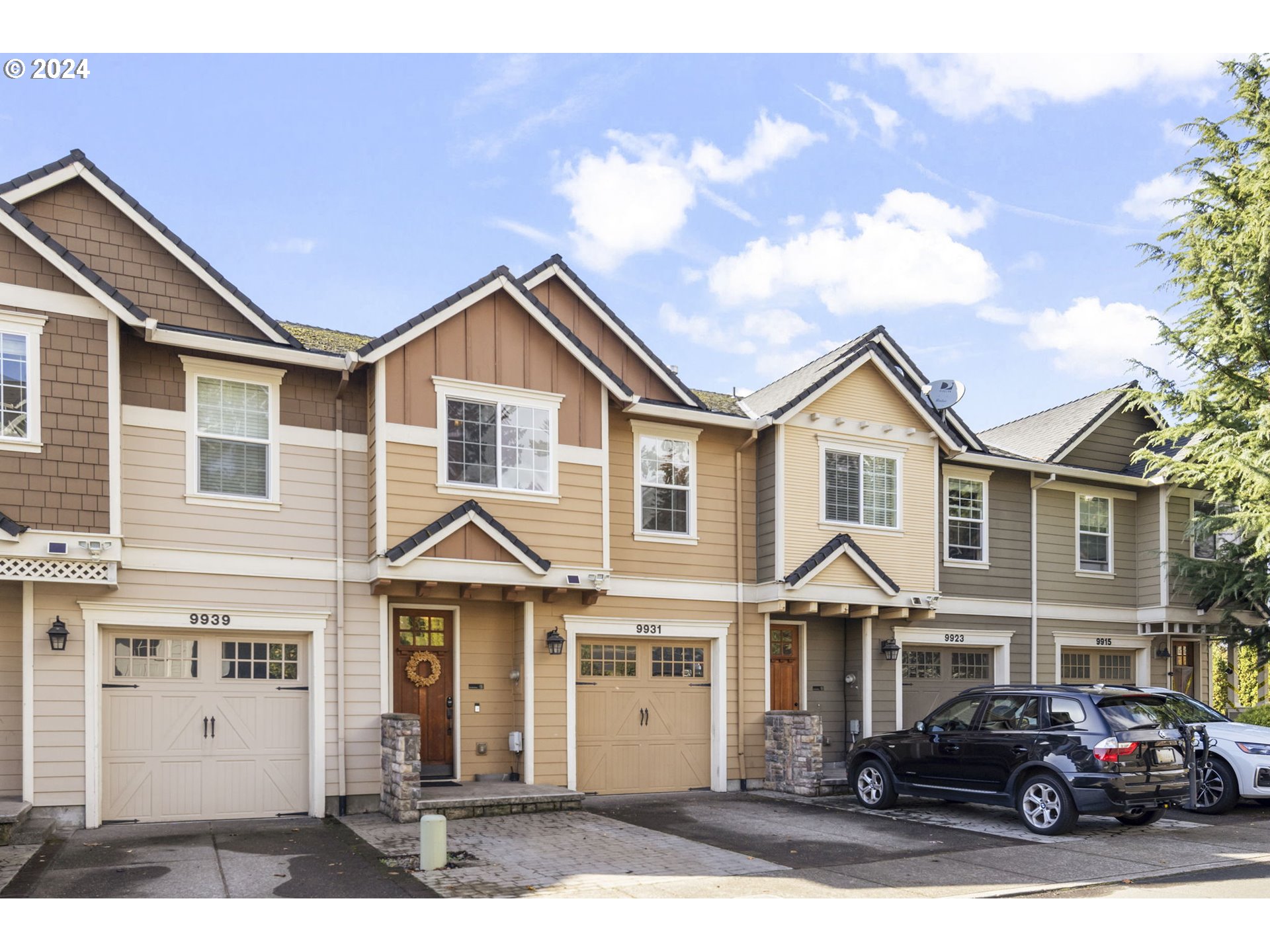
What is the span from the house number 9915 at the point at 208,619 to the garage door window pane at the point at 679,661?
6265 mm

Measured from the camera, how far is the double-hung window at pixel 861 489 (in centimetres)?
1775

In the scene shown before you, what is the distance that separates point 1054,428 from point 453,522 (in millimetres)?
13578

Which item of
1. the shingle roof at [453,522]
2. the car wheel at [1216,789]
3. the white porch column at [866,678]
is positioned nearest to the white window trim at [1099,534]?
the white porch column at [866,678]

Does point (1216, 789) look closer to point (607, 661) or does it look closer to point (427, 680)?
point (607, 661)

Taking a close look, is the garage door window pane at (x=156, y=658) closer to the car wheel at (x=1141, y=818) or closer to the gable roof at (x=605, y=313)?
the gable roof at (x=605, y=313)

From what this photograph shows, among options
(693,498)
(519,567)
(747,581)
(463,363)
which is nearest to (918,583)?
(747,581)

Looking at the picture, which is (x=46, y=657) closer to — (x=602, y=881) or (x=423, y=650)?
(x=423, y=650)

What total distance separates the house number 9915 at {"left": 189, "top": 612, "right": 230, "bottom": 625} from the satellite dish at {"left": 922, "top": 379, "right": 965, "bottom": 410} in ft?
39.7

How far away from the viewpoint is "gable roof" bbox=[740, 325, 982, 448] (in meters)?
17.5

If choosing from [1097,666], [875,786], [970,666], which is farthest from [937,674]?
[875,786]

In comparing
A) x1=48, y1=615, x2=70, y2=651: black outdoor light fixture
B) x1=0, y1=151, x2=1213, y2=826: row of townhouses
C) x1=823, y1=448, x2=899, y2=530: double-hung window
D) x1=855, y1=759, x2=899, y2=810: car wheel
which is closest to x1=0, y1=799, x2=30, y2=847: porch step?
x1=0, y1=151, x2=1213, y2=826: row of townhouses

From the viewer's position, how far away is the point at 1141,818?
13484 mm

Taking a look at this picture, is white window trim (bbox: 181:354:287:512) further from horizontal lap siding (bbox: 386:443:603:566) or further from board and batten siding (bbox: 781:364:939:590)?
board and batten siding (bbox: 781:364:939:590)

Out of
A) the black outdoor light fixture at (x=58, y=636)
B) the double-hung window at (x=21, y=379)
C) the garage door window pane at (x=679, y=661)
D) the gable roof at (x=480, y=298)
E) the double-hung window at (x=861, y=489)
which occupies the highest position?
the gable roof at (x=480, y=298)
